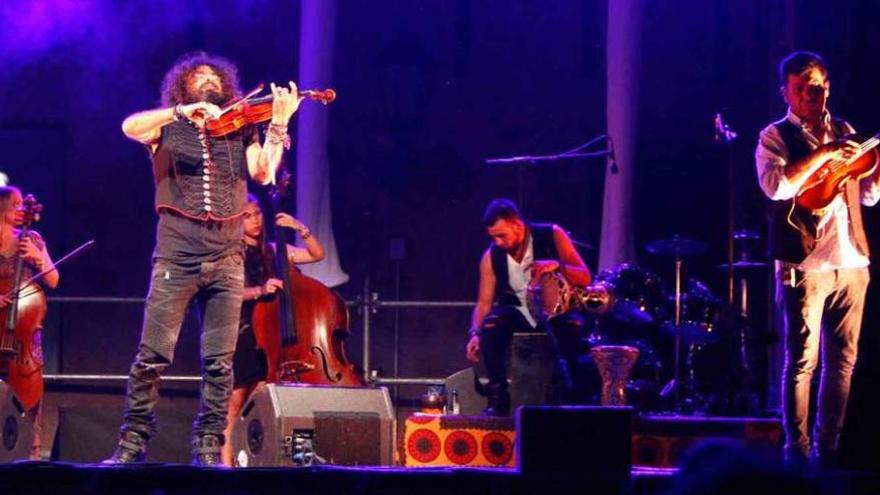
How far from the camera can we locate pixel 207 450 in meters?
5.58

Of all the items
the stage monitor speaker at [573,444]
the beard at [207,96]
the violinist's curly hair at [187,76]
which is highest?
the violinist's curly hair at [187,76]

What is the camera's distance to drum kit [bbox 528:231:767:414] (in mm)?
8172

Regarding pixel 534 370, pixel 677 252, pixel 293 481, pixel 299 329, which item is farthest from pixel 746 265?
pixel 293 481

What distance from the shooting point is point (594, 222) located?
10273 mm

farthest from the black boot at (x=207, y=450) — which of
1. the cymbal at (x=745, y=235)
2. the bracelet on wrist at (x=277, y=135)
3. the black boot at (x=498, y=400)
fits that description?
the cymbal at (x=745, y=235)

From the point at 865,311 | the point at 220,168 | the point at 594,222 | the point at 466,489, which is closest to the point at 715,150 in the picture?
the point at 594,222

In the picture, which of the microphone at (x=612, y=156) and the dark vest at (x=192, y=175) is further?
the microphone at (x=612, y=156)

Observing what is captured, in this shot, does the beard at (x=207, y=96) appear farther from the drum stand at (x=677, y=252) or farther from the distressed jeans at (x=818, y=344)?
the drum stand at (x=677, y=252)

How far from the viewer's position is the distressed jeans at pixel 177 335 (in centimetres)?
563

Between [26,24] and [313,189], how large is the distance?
2.89 metres

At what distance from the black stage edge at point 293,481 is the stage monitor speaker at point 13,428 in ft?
9.30

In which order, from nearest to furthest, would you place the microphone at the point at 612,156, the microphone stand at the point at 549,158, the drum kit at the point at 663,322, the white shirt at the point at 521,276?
the drum kit at the point at 663,322, the white shirt at the point at 521,276, the microphone stand at the point at 549,158, the microphone at the point at 612,156

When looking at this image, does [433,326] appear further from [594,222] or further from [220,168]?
[220,168]

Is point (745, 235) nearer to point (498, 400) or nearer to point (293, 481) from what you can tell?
point (498, 400)
